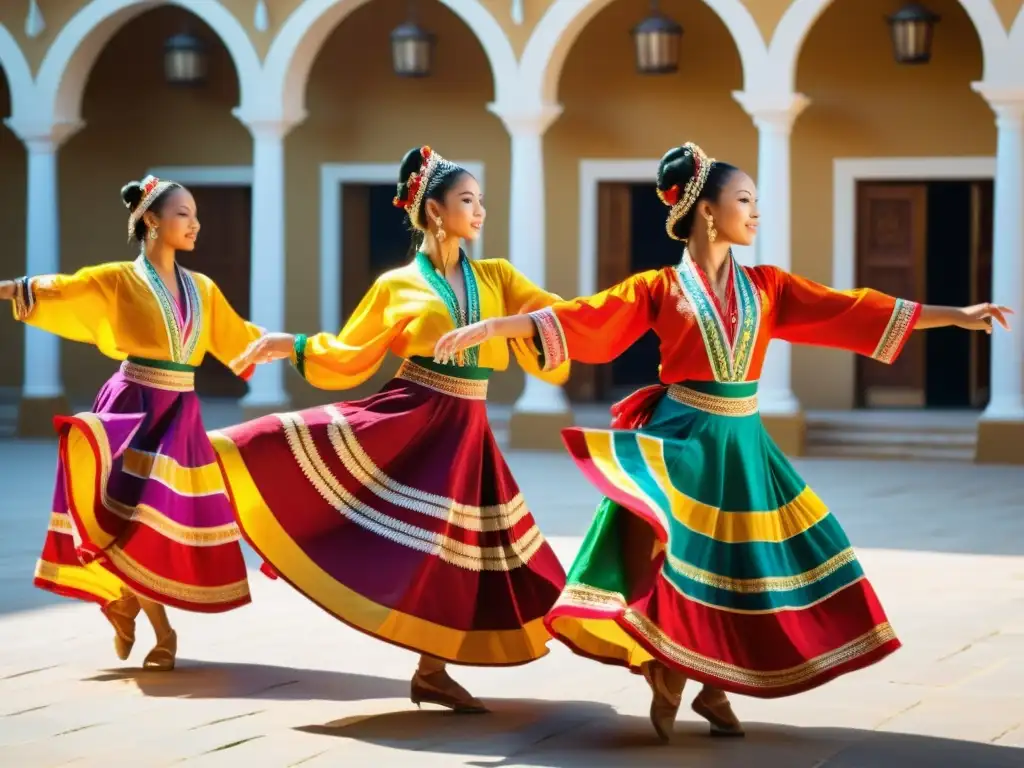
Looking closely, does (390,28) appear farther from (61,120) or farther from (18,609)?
(18,609)

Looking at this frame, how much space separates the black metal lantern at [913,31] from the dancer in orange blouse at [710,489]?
34.3 feet

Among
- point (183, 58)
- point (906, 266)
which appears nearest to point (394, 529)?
point (906, 266)

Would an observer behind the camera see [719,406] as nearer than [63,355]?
Yes

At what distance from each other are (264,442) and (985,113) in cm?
1176

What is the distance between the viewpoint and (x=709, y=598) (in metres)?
5.28

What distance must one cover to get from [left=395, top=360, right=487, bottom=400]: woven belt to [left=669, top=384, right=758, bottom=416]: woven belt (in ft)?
2.18

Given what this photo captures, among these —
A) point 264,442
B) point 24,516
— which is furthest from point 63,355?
point 264,442

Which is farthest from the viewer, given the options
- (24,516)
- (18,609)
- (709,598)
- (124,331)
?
(24,516)

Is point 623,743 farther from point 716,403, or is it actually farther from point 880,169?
point 880,169

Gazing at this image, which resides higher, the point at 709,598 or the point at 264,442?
the point at 264,442

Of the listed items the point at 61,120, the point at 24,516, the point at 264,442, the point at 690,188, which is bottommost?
the point at 24,516

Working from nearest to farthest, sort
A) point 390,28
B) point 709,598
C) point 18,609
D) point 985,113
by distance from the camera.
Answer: point 709,598
point 18,609
point 985,113
point 390,28

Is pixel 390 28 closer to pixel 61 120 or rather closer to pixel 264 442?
pixel 61 120

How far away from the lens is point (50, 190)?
16906mm
